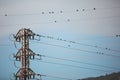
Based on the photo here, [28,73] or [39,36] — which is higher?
[39,36]

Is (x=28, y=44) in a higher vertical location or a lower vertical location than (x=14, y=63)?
higher

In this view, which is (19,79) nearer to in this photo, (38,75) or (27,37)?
(38,75)

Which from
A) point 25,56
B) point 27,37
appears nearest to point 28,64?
point 25,56

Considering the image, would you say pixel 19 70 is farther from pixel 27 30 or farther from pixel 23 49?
pixel 27 30

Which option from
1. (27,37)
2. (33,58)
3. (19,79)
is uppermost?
(27,37)

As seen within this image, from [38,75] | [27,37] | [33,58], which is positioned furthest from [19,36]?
[38,75]

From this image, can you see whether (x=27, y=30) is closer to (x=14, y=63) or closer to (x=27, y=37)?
(x=27, y=37)

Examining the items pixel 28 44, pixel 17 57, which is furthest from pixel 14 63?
pixel 28 44
